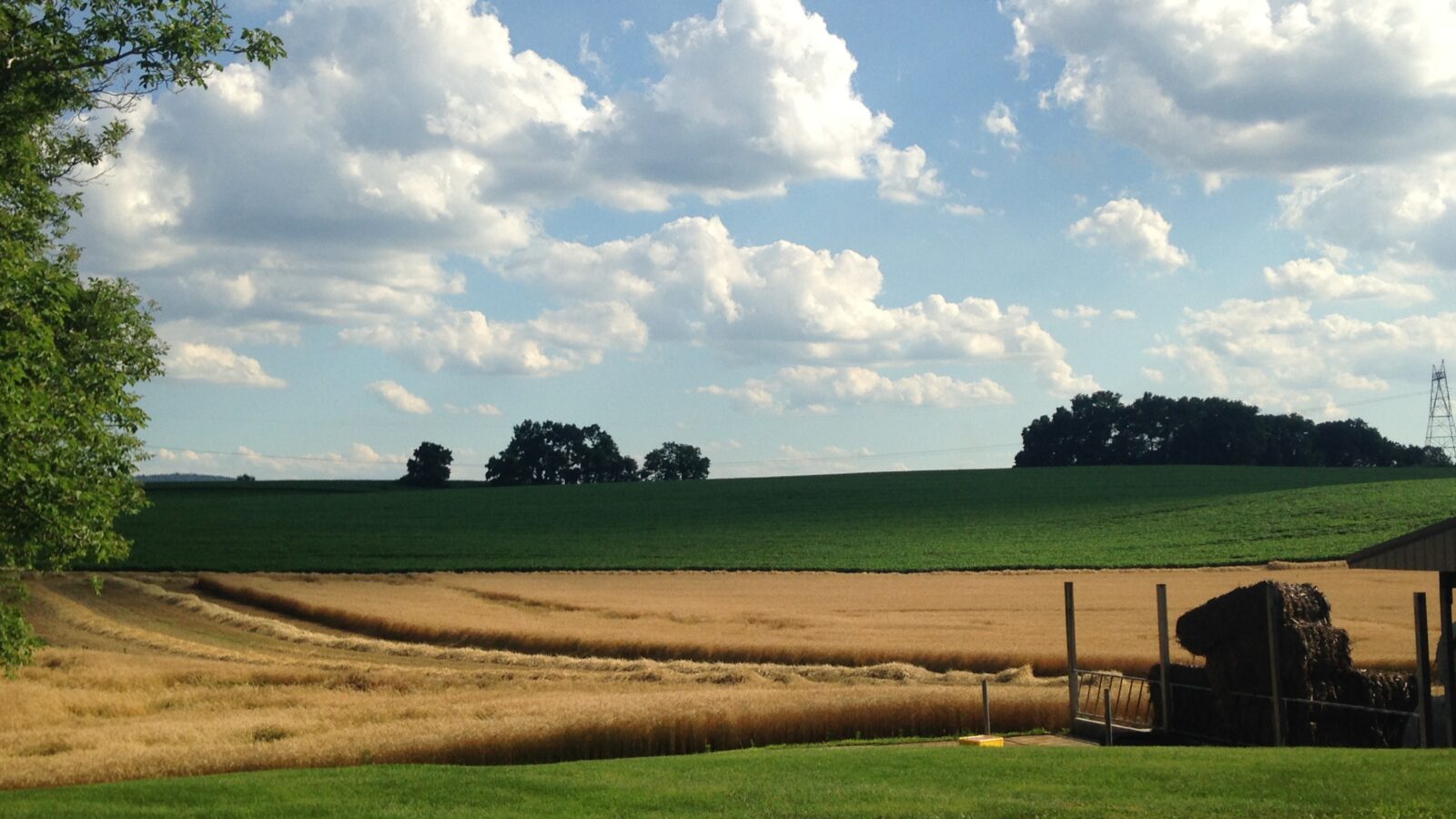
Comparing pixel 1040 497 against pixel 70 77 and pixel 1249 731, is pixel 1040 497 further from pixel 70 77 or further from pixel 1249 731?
pixel 70 77

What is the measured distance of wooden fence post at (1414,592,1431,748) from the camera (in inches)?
592

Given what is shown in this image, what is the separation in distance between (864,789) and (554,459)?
454ft

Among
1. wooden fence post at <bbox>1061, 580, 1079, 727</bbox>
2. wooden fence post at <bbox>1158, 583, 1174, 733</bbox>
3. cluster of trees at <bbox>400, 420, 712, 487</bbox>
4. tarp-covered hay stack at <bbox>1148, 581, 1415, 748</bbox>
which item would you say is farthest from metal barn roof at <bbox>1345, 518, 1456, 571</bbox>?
cluster of trees at <bbox>400, 420, 712, 487</bbox>

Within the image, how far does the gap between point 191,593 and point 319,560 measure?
37.4 ft

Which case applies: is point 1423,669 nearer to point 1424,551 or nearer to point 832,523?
point 1424,551

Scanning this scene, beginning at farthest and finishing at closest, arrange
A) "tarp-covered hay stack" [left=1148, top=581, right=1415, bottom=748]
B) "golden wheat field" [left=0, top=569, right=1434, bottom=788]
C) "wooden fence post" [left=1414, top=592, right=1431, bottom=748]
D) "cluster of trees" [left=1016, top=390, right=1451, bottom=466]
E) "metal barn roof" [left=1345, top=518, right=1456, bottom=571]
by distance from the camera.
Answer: "cluster of trees" [left=1016, top=390, right=1451, bottom=466]
"golden wheat field" [left=0, top=569, right=1434, bottom=788]
"tarp-covered hay stack" [left=1148, top=581, right=1415, bottom=748]
"metal barn roof" [left=1345, top=518, right=1456, bottom=571]
"wooden fence post" [left=1414, top=592, right=1431, bottom=748]

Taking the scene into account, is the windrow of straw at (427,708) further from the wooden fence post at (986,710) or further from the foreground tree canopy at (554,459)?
the foreground tree canopy at (554,459)

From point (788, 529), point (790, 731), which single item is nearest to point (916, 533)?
point (788, 529)

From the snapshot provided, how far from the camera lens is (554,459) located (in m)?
150

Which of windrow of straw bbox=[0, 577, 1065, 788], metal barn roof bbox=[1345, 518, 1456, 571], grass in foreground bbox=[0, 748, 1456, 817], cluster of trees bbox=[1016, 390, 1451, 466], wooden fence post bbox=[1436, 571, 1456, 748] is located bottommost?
windrow of straw bbox=[0, 577, 1065, 788]

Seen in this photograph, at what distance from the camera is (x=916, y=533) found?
2680 inches

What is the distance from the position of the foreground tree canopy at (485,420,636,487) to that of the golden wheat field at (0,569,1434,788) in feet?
304

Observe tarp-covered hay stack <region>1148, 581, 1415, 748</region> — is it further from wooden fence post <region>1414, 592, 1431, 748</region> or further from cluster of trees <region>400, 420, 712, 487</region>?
cluster of trees <region>400, 420, 712, 487</region>

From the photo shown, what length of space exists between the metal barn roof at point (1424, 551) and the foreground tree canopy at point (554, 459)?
132595mm
